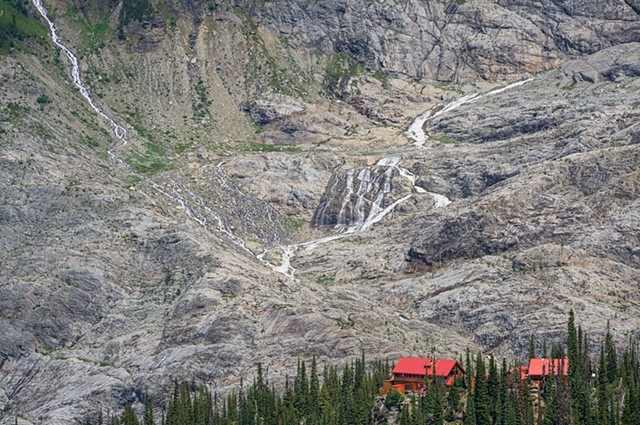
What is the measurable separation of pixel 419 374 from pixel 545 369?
1316 cm

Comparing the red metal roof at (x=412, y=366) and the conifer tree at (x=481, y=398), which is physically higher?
the red metal roof at (x=412, y=366)

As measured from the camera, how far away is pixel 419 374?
190 meters

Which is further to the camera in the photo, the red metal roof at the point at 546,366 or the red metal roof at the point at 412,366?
the red metal roof at the point at 412,366

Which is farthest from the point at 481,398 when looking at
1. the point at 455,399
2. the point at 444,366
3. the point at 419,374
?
the point at 444,366

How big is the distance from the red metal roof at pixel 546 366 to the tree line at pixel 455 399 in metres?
0.98

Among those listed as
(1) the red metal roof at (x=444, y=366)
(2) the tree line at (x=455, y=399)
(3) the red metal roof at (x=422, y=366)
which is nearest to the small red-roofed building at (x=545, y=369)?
(2) the tree line at (x=455, y=399)

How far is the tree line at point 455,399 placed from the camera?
574ft

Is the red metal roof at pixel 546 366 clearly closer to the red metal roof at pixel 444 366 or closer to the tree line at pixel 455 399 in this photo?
the tree line at pixel 455 399

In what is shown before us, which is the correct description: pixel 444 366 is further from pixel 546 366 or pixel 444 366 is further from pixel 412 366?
pixel 546 366

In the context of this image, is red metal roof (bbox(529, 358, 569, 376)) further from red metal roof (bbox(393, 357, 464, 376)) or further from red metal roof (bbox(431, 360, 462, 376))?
red metal roof (bbox(431, 360, 462, 376))

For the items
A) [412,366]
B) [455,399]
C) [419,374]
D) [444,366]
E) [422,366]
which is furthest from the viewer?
[412,366]

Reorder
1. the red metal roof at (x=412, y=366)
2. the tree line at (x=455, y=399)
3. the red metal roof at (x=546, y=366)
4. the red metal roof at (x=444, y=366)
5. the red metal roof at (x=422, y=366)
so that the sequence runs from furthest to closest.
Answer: the red metal roof at (x=412, y=366) → the red metal roof at (x=422, y=366) → the red metal roof at (x=444, y=366) → the red metal roof at (x=546, y=366) → the tree line at (x=455, y=399)

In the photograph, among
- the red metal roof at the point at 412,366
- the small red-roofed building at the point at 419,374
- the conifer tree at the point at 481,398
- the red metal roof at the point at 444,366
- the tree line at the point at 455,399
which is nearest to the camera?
the tree line at the point at 455,399

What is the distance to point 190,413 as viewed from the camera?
192 metres
